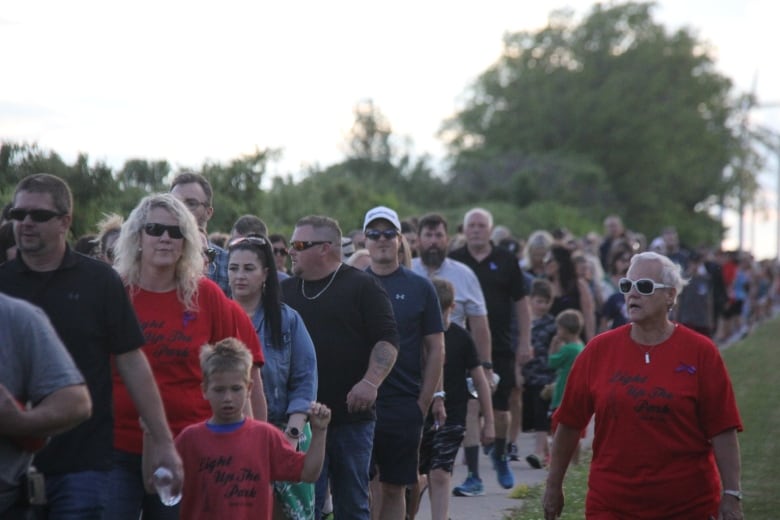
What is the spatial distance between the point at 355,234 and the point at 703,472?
770 cm

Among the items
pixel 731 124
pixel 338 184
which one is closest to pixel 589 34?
pixel 731 124

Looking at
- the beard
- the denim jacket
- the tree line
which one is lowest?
the denim jacket

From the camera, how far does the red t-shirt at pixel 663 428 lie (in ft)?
21.6

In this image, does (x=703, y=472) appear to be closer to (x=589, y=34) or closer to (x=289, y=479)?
(x=289, y=479)

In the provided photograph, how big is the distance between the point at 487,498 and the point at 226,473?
5861 mm

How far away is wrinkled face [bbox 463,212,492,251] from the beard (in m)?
1.63

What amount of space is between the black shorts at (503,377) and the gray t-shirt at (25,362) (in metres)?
8.13

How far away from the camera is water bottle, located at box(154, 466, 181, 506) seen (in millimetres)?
5754

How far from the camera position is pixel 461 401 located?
33.9 feet

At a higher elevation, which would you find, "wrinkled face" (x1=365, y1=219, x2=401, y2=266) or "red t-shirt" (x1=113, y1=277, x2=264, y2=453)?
"wrinkled face" (x1=365, y1=219, x2=401, y2=266)

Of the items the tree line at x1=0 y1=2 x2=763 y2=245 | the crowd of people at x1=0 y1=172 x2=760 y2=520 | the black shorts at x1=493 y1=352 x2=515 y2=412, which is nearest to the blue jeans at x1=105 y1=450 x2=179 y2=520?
the crowd of people at x1=0 y1=172 x2=760 y2=520

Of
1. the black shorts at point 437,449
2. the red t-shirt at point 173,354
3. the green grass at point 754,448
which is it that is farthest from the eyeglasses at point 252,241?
the green grass at point 754,448

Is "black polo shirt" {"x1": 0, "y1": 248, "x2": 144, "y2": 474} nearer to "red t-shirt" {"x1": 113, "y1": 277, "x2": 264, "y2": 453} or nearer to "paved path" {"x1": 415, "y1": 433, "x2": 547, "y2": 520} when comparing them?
"red t-shirt" {"x1": 113, "y1": 277, "x2": 264, "y2": 453}

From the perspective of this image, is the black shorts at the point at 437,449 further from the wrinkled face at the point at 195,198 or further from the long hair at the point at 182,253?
the long hair at the point at 182,253
